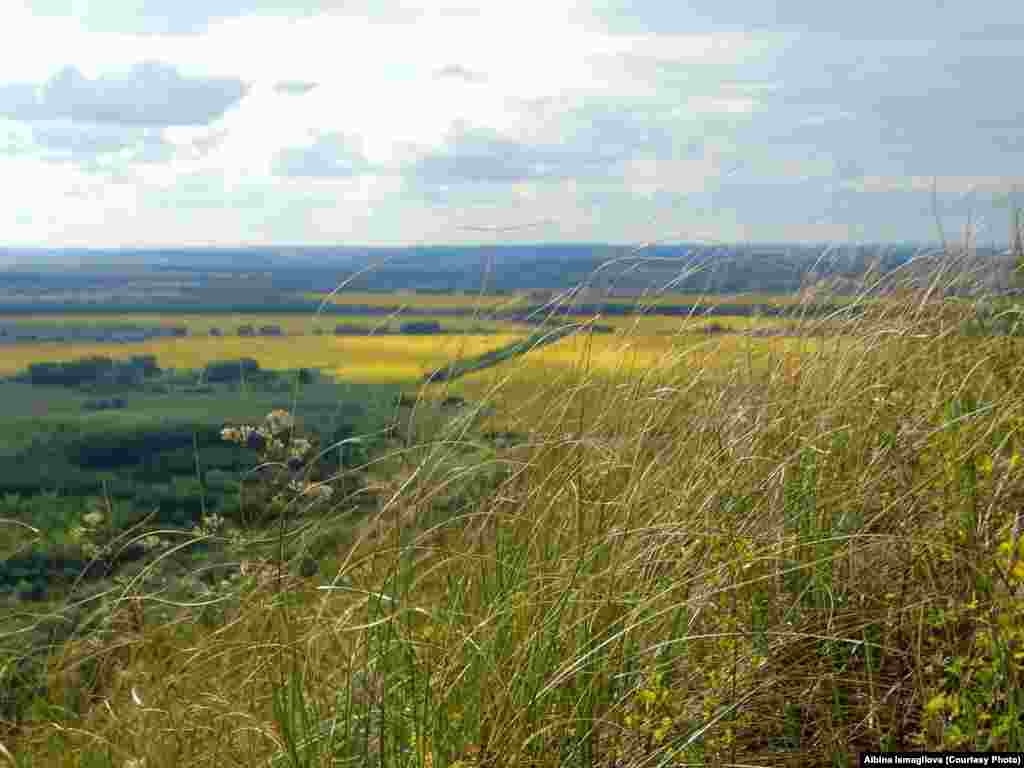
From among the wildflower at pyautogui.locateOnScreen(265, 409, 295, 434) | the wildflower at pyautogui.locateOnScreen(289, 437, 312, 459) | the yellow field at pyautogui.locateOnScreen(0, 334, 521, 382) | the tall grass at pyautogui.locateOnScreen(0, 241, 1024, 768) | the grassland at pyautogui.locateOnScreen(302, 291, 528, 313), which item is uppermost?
the grassland at pyautogui.locateOnScreen(302, 291, 528, 313)

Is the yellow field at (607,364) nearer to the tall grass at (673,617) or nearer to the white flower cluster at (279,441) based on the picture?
the tall grass at (673,617)

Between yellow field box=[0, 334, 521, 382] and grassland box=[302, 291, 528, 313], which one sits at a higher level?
grassland box=[302, 291, 528, 313]

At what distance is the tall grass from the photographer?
1844 millimetres

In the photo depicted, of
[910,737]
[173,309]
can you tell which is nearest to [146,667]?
[910,737]

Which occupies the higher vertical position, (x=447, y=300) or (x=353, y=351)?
(x=447, y=300)

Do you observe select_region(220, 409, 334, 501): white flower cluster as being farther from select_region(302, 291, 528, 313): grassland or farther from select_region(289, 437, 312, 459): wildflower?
select_region(302, 291, 528, 313): grassland

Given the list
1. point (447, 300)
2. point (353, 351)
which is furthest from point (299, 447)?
point (353, 351)

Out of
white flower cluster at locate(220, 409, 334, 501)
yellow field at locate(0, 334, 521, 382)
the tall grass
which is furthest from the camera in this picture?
yellow field at locate(0, 334, 521, 382)

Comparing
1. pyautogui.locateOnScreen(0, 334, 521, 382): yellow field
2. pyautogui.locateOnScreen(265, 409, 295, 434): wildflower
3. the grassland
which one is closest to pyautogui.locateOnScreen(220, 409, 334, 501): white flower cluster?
pyautogui.locateOnScreen(265, 409, 295, 434): wildflower

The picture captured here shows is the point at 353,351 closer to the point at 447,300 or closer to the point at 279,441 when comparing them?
the point at 447,300

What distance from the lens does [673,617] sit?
2.09m

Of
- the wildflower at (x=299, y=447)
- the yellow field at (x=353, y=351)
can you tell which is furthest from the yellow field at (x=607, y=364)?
the wildflower at (x=299, y=447)

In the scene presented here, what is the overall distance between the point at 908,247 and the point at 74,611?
149 inches

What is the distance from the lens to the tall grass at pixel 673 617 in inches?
72.6
